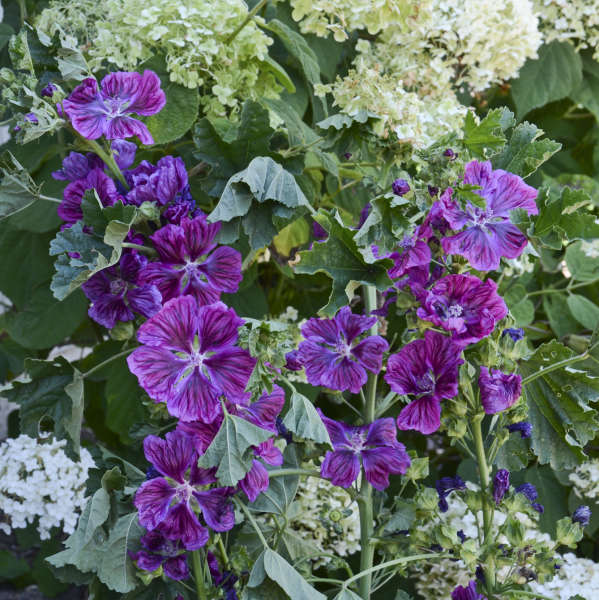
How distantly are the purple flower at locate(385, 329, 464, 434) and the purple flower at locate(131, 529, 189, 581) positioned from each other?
0.70 feet

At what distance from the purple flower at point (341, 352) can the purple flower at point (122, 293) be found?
13cm

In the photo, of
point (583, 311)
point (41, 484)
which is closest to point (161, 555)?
point (41, 484)

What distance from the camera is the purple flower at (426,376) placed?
0.62 m

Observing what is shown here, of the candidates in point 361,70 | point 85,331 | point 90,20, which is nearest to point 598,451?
point 361,70

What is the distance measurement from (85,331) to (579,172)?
96cm

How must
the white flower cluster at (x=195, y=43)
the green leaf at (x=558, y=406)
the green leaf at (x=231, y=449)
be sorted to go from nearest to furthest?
the green leaf at (x=231, y=449) → the green leaf at (x=558, y=406) → the white flower cluster at (x=195, y=43)

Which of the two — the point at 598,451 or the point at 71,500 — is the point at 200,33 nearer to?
the point at 71,500

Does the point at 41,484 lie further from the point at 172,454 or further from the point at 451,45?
the point at 451,45

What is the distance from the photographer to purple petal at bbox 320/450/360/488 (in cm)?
68

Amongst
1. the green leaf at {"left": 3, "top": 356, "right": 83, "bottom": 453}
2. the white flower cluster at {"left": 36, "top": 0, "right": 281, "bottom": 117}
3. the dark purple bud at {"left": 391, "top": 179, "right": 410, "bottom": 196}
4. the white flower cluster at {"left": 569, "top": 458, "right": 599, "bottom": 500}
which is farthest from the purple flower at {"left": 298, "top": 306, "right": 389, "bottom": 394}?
the white flower cluster at {"left": 569, "top": 458, "right": 599, "bottom": 500}

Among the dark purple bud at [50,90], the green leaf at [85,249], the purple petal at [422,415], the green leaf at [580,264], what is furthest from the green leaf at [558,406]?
the green leaf at [580,264]

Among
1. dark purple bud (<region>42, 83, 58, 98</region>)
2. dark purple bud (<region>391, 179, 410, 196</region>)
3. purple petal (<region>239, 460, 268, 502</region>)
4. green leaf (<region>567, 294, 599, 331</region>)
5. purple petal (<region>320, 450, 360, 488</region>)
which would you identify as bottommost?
green leaf (<region>567, 294, 599, 331</region>)

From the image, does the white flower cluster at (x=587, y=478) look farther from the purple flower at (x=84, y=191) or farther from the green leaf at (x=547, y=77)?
the purple flower at (x=84, y=191)

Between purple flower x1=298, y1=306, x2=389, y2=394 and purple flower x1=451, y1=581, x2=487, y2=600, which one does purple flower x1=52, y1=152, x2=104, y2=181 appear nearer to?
purple flower x1=298, y1=306, x2=389, y2=394
